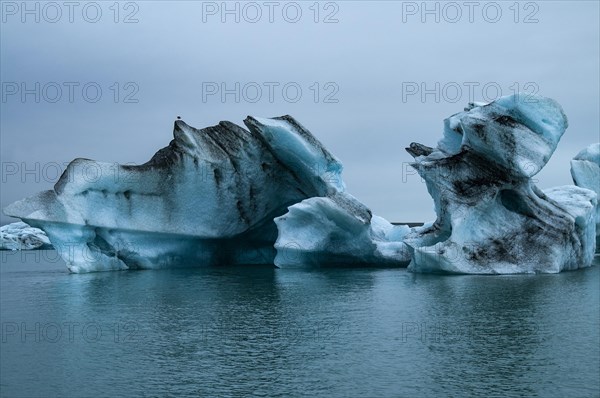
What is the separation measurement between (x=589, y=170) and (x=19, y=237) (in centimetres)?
3414

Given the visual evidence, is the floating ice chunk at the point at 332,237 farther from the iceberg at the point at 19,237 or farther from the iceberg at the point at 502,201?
the iceberg at the point at 19,237

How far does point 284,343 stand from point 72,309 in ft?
16.7

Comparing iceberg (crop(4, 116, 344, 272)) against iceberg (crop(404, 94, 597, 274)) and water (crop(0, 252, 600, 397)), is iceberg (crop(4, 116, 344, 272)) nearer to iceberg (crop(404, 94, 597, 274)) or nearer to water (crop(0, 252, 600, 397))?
iceberg (crop(404, 94, 597, 274))

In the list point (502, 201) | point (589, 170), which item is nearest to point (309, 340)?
point (502, 201)

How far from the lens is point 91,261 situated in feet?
70.3

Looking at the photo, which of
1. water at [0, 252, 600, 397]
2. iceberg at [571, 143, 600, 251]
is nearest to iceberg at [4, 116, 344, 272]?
water at [0, 252, 600, 397]

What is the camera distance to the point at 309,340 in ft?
32.0

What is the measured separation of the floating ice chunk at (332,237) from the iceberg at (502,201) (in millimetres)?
1871

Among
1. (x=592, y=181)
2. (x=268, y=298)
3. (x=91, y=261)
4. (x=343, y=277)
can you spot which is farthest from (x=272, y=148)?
(x=592, y=181)

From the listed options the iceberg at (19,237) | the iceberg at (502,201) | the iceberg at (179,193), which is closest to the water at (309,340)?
the iceberg at (502,201)

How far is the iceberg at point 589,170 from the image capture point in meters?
25.2

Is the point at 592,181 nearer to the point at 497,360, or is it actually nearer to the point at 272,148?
the point at 272,148

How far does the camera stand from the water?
7480 millimetres

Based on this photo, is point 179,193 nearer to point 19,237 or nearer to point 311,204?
point 311,204
